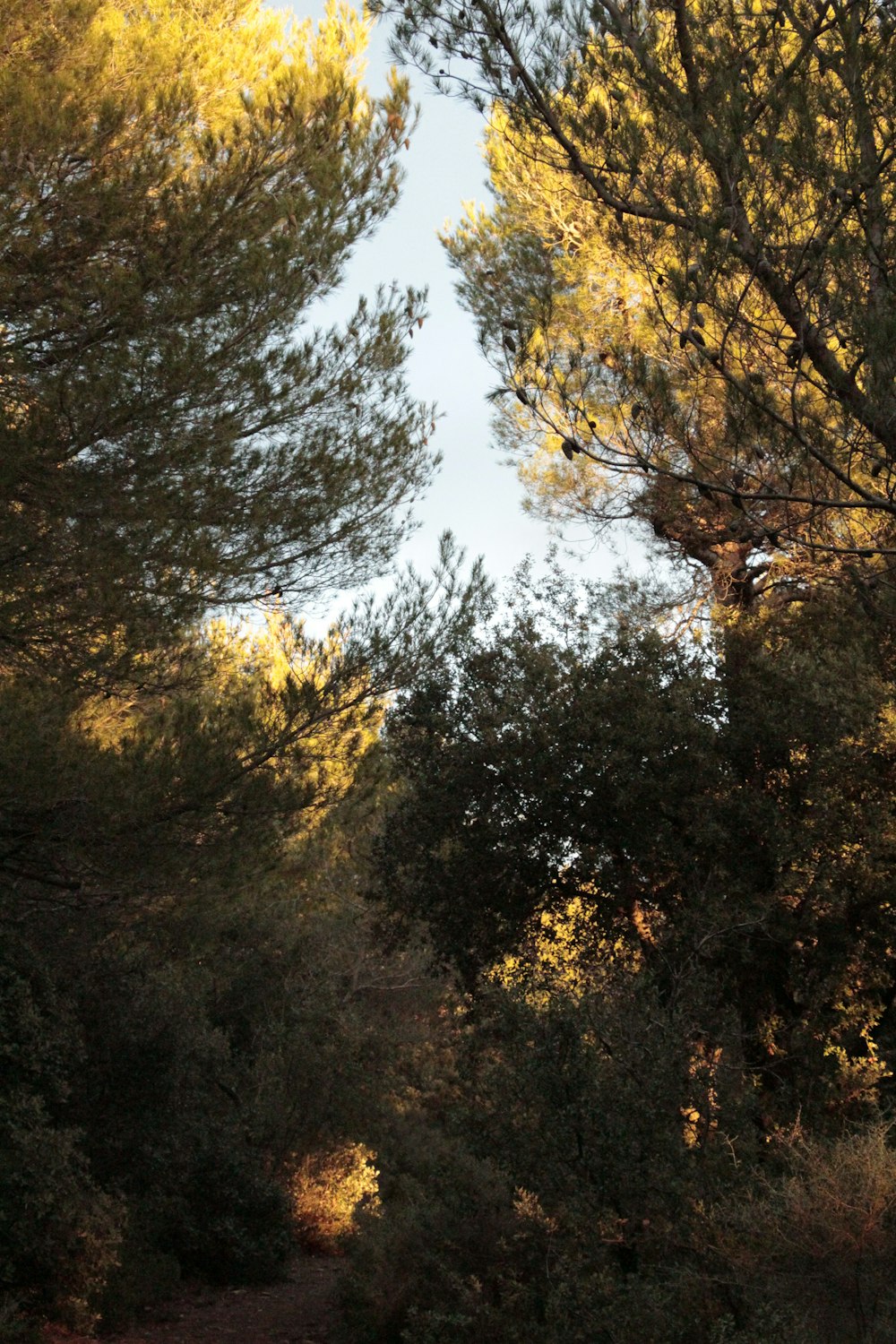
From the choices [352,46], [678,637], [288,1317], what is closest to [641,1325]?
[678,637]

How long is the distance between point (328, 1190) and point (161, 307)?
11.7 meters

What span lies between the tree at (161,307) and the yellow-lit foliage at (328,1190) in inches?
370

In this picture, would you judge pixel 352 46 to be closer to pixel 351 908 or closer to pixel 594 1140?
pixel 594 1140

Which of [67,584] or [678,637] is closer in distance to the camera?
[67,584]

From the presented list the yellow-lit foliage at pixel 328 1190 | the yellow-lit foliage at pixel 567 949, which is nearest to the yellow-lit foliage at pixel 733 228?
the yellow-lit foliage at pixel 567 949

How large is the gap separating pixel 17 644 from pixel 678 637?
5447 millimetres

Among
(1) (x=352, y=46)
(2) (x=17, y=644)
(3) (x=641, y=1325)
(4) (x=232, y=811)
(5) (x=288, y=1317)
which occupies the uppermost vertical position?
(1) (x=352, y=46)

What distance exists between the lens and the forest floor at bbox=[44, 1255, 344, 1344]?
995cm

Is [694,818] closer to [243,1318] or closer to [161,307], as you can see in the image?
[161,307]

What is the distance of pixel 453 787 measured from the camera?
9.55m

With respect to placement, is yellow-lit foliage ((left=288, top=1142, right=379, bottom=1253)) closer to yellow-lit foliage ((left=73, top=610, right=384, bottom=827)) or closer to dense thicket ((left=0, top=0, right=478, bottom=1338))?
dense thicket ((left=0, top=0, right=478, bottom=1338))

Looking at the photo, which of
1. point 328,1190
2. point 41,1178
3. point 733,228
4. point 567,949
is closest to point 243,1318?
point 41,1178

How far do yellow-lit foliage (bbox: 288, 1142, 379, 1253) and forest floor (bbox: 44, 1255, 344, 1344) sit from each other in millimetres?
1730

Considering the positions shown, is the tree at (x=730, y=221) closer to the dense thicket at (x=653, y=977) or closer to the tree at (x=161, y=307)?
the tree at (x=161, y=307)
